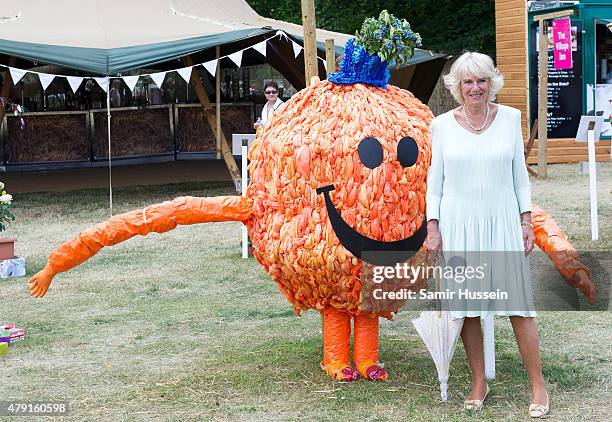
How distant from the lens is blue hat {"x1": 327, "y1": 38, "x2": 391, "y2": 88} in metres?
4.95

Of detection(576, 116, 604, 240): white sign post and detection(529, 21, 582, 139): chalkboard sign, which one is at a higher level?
detection(529, 21, 582, 139): chalkboard sign

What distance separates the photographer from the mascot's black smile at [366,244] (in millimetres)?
4641

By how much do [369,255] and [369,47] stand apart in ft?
3.28

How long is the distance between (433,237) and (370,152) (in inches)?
20.2

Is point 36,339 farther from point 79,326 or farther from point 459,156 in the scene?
point 459,156

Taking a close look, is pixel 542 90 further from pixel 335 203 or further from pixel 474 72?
pixel 474 72

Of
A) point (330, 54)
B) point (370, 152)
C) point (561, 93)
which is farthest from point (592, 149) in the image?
point (561, 93)

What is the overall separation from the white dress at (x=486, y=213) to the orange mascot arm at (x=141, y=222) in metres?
1.07

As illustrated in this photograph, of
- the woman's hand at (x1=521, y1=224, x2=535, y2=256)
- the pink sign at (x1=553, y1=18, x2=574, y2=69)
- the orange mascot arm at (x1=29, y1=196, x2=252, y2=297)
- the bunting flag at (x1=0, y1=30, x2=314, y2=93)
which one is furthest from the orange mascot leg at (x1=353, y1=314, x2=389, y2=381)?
the pink sign at (x1=553, y1=18, x2=574, y2=69)

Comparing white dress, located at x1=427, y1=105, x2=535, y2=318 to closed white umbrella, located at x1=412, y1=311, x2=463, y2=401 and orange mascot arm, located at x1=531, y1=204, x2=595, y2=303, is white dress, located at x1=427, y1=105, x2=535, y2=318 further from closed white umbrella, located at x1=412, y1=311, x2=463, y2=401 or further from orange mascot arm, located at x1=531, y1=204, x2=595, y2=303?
orange mascot arm, located at x1=531, y1=204, x2=595, y2=303

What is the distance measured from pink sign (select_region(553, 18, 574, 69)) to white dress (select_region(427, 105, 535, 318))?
1245cm

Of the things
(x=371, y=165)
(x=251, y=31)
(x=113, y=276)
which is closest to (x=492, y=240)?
(x=371, y=165)

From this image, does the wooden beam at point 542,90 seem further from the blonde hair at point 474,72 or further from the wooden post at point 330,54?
the blonde hair at point 474,72

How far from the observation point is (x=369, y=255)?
4660mm
